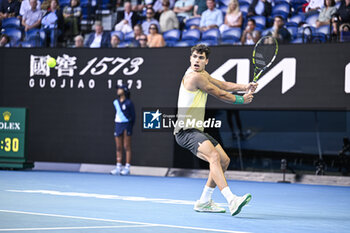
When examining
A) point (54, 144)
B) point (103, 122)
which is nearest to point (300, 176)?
point (103, 122)

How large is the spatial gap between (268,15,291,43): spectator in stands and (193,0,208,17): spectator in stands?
2.33 metres

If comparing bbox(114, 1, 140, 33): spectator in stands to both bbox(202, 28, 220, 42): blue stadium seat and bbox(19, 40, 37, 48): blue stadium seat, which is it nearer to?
bbox(19, 40, 37, 48): blue stadium seat

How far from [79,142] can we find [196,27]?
412 centimetres

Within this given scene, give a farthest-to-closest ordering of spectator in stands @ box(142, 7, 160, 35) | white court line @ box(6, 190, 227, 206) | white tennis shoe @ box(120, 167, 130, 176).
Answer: spectator in stands @ box(142, 7, 160, 35) < white tennis shoe @ box(120, 167, 130, 176) < white court line @ box(6, 190, 227, 206)

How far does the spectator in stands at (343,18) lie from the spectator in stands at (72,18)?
6.79 meters

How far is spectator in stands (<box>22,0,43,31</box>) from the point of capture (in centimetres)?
1670

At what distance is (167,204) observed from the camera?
8227mm

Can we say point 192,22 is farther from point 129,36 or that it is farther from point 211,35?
point 129,36

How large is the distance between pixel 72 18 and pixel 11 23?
5.82 feet

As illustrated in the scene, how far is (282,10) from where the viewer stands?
47.1 ft

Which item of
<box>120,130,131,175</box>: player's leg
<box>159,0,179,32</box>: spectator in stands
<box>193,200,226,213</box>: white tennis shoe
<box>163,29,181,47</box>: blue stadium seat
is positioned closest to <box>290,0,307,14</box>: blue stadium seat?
<box>163,29,181,47</box>: blue stadium seat

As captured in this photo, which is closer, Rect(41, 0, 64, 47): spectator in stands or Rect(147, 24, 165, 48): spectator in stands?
Rect(147, 24, 165, 48): spectator in stands

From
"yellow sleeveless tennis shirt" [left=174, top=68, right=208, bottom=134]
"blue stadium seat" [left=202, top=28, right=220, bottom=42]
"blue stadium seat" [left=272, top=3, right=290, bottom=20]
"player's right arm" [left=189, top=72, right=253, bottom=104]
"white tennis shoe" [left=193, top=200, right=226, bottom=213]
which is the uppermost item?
"blue stadium seat" [left=272, top=3, right=290, bottom=20]

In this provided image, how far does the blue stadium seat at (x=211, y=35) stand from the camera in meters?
14.5
